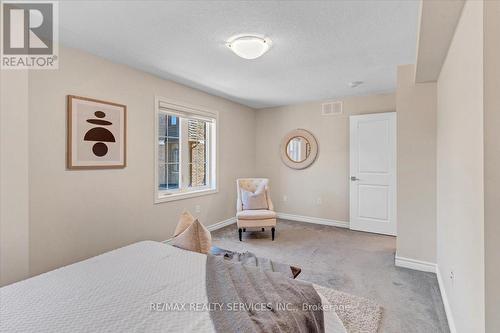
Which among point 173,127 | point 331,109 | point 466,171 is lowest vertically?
point 466,171

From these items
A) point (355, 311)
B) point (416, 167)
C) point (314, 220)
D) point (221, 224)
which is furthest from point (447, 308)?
point (221, 224)

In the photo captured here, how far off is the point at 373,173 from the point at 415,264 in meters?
1.71

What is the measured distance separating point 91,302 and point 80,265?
515mm

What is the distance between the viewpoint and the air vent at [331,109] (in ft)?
14.7

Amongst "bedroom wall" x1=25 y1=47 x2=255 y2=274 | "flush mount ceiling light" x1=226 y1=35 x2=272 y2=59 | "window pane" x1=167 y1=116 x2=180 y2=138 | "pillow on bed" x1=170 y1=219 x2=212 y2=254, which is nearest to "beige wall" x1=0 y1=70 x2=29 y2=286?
"bedroom wall" x1=25 y1=47 x2=255 y2=274

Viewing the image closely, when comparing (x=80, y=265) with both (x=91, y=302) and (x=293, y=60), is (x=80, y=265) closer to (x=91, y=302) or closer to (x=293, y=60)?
(x=91, y=302)

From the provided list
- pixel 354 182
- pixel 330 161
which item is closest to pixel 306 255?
pixel 354 182

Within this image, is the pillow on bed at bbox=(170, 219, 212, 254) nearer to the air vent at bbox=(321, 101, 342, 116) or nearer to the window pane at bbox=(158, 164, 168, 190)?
the window pane at bbox=(158, 164, 168, 190)

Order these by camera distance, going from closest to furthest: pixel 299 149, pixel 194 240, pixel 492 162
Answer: pixel 492 162, pixel 194 240, pixel 299 149

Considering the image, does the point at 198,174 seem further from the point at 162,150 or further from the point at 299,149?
the point at 299,149

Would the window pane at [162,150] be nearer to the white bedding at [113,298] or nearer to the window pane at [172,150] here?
the window pane at [172,150]

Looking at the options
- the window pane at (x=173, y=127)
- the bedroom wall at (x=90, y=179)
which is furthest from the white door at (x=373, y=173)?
the window pane at (x=173, y=127)

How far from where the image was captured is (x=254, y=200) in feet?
13.1

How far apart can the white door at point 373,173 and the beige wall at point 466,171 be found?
6.70 ft
